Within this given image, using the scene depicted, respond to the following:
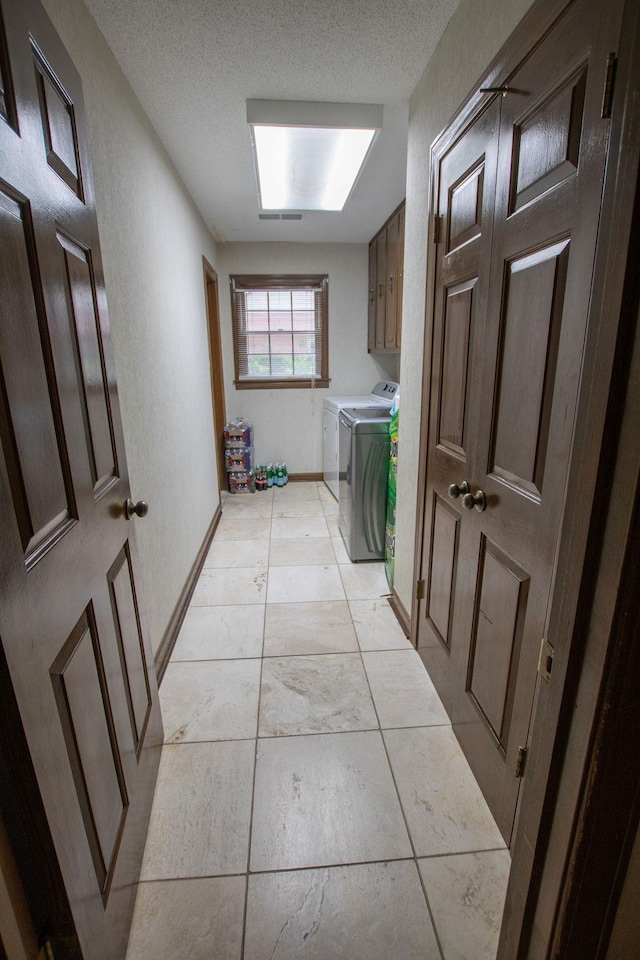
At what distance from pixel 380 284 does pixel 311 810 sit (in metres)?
3.93

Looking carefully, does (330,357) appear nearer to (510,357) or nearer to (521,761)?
(510,357)

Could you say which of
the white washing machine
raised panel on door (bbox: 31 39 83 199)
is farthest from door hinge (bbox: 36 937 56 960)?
the white washing machine

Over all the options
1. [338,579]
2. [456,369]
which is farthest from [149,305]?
[338,579]

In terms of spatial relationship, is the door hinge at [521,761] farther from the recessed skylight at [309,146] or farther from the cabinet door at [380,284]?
the cabinet door at [380,284]

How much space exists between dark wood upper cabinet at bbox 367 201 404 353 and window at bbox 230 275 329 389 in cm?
51

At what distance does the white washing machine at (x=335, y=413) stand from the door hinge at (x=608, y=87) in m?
2.83

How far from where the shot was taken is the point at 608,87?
752 mm

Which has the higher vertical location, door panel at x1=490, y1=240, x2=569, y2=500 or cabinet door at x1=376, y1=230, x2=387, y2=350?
cabinet door at x1=376, y1=230, x2=387, y2=350

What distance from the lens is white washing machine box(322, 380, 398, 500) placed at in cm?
393

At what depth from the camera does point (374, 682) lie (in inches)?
73.8

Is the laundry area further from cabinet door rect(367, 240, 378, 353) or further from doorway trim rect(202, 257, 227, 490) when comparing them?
cabinet door rect(367, 240, 378, 353)

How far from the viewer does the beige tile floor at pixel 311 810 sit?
1.07 metres

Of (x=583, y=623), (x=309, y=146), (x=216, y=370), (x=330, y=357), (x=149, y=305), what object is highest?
(x=309, y=146)

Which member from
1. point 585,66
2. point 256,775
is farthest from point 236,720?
point 585,66
